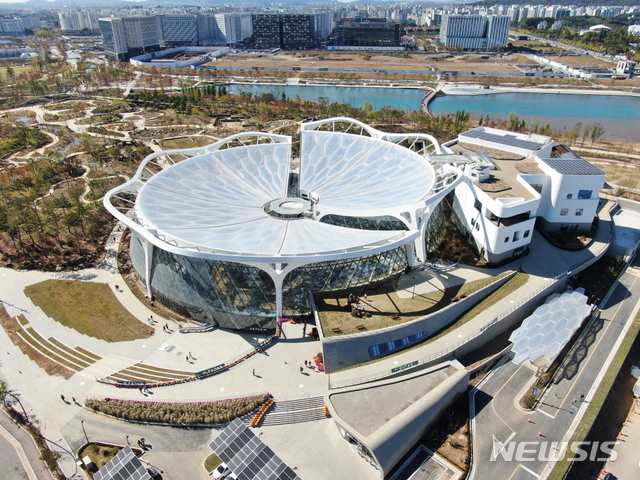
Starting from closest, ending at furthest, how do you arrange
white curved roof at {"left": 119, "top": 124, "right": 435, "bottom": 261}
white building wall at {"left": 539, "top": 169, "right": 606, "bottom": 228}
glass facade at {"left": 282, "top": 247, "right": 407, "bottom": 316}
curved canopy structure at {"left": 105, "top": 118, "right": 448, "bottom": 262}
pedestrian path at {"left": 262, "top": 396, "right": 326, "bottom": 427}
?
pedestrian path at {"left": 262, "top": 396, "right": 326, "bottom": 427}, curved canopy structure at {"left": 105, "top": 118, "right": 448, "bottom": 262}, white curved roof at {"left": 119, "top": 124, "right": 435, "bottom": 261}, glass facade at {"left": 282, "top": 247, "right": 407, "bottom": 316}, white building wall at {"left": 539, "top": 169, "right": 606, "bottom": 228}

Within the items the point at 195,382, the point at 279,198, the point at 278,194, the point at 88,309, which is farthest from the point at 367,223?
the point at 88,309

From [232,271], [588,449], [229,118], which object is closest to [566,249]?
[588,449]

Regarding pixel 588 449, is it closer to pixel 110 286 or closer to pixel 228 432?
pixel 228 432

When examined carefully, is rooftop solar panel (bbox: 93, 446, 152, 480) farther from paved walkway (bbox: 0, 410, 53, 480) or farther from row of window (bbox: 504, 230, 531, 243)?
row of window (bbox: 504, 230, 531, 243)

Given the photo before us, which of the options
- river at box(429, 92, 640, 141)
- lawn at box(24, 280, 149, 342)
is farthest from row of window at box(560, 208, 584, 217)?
river at box(429, 92, 640, 141)

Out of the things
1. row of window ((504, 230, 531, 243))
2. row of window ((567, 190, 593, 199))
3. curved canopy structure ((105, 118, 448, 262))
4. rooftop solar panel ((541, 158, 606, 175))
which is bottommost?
row of window ((504, 230, 531, 243))

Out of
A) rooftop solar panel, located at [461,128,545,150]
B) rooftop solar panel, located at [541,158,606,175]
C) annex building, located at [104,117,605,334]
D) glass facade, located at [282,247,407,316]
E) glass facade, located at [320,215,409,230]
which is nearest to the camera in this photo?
annex building, located at [104,117,605,334]
